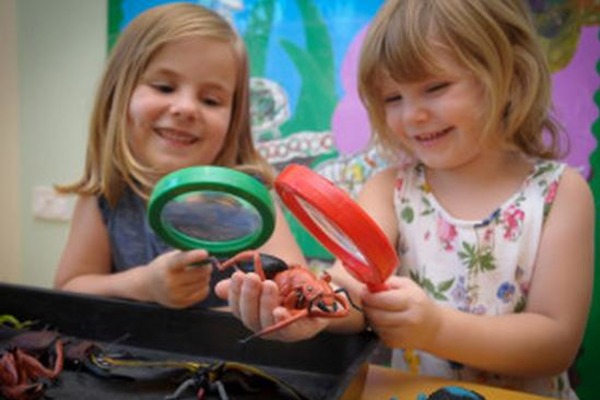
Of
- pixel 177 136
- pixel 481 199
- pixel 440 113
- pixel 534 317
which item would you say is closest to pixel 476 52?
pixel 440 113

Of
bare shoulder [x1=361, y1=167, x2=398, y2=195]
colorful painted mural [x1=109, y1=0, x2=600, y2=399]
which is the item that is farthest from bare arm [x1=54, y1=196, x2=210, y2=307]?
colorful painted mural [x1=109, y1=0, x2=600, y2=399]

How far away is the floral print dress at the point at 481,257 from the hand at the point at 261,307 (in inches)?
14.9

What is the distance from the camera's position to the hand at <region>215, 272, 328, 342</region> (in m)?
0.51

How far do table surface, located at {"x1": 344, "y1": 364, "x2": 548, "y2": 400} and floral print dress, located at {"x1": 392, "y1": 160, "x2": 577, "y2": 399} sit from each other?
20 cm

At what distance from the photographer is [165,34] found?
35.0 inches

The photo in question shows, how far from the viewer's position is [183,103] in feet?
2.82

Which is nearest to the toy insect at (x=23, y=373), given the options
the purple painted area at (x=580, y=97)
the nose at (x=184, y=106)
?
the nose at (x=184, y=106)

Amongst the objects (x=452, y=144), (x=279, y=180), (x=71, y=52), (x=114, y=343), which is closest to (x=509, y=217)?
(x=452, y=144)

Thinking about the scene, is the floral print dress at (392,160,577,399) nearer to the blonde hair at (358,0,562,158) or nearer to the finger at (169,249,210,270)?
the blonde hair at (358,0,562,158)

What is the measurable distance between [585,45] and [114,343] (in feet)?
3.51

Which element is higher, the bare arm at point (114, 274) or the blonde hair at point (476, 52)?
the blonde hair at point (476, 52)

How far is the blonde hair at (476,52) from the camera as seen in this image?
760 mm

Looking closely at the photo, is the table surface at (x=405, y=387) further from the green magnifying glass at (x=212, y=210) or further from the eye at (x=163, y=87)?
the eye at (x=163, y=87)

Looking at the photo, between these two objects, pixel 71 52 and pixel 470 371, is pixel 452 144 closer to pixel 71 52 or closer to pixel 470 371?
pixel 470 371
